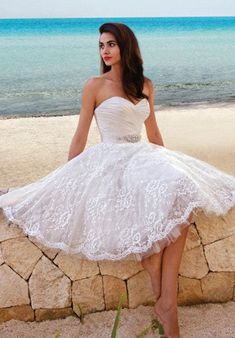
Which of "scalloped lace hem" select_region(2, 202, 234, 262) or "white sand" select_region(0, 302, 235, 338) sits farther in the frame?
"white sand" select_region(0, 302, 235, 338)

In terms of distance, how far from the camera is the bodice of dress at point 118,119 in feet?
9.36

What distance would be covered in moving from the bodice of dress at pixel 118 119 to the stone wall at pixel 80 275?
59cm

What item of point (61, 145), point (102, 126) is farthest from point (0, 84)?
point (102, 126)

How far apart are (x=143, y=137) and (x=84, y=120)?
5205 millimetres

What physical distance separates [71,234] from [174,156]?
0.72 m

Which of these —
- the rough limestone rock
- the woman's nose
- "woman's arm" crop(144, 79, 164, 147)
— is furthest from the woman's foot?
the woman's nose

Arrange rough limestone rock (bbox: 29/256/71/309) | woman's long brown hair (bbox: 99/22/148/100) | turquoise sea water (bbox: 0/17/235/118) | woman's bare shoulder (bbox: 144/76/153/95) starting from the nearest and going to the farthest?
rough limestone rock (bbox: 29/256/71/309) < woman's long brown hair (bbox: 99/22/148/100) < woman's bare shoulder (bbox: 144/76/153/95) < turquoise sea water (bbox: 0/17/235/118)

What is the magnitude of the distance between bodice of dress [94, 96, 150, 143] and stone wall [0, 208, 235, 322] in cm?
59

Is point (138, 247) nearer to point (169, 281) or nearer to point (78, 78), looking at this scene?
point (169, 281)

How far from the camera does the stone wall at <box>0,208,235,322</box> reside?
2.69 m

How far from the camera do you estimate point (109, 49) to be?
288 centimetres

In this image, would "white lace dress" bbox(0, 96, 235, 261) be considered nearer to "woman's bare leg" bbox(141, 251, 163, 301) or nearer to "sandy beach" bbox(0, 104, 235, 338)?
"woman's bare leg" bbox(141, 251, 163, 301)

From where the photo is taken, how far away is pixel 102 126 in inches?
114

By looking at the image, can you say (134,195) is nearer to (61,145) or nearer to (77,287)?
(77,287)
